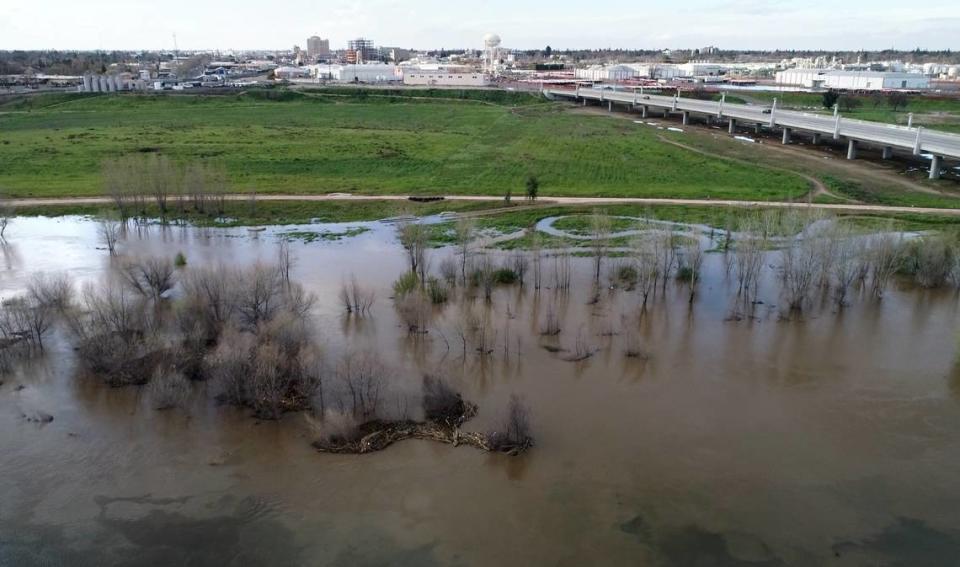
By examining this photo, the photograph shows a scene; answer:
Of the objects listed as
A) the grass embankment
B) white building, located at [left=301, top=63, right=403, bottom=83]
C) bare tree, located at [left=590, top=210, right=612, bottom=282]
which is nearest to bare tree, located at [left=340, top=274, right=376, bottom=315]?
bare tree, located at [left=590, top=210, right=612, bottom=282]

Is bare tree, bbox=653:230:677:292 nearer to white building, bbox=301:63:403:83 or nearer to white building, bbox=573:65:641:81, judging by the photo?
white building, bbox=301:63:403:83

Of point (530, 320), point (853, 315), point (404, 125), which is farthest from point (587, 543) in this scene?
point (404, 125)

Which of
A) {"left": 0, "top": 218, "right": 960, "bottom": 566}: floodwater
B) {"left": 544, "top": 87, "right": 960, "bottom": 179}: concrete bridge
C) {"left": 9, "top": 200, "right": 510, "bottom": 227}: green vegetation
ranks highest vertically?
{"left": 544, "top": 87, "right": 960, "bottom": 179}: concrete bridge

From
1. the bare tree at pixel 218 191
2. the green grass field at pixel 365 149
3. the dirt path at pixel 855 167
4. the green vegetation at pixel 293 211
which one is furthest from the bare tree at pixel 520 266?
the dirt path at pixel 855 167

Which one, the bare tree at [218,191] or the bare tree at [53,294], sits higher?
the bare tree at [218,191]

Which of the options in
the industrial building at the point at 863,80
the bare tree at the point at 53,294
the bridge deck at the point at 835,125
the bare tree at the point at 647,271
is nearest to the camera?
the bare tree at the point at 53,294

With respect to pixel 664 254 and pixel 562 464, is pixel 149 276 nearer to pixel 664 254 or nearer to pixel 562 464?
pixel 562 464

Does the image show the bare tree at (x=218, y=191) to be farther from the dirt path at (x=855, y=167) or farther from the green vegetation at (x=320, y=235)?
→ the dirt path at (x=855, y=167)
